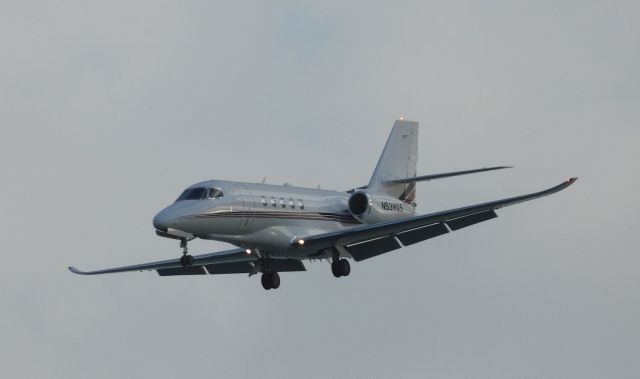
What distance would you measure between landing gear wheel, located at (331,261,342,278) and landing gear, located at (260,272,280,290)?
1.86 m

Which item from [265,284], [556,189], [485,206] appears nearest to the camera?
[556,189]

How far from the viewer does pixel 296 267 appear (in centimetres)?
4462

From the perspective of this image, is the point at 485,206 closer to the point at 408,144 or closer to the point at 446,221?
the point at 446,221

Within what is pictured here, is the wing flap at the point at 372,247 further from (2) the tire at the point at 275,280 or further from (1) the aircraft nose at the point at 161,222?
(1) the aircraft nose at the point at 161,222

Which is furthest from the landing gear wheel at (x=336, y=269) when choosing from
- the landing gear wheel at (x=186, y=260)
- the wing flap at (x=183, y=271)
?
the wing flap at (x=183, y=271)

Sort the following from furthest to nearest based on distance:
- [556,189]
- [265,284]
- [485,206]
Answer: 1. [265,284]
2. [485,206]
3. [556,189]

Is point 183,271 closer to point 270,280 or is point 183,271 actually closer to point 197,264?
point 197,264

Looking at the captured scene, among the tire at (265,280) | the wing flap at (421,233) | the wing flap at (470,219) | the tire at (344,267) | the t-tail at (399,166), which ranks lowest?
the tire at (265,280)

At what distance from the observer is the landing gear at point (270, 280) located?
4247 cm

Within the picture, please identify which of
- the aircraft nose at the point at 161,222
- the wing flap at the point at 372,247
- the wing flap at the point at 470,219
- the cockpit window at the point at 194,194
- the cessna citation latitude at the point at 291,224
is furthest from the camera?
the wing flap at the point at 372,247

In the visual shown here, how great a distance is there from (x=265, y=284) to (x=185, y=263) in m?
4.84

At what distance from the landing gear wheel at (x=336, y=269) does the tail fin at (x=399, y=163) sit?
17.1 feet

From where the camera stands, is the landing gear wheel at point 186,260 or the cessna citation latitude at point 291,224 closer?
the landing gear wheel at point 186,260

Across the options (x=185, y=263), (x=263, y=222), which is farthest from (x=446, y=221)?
(x=185, y=263)
